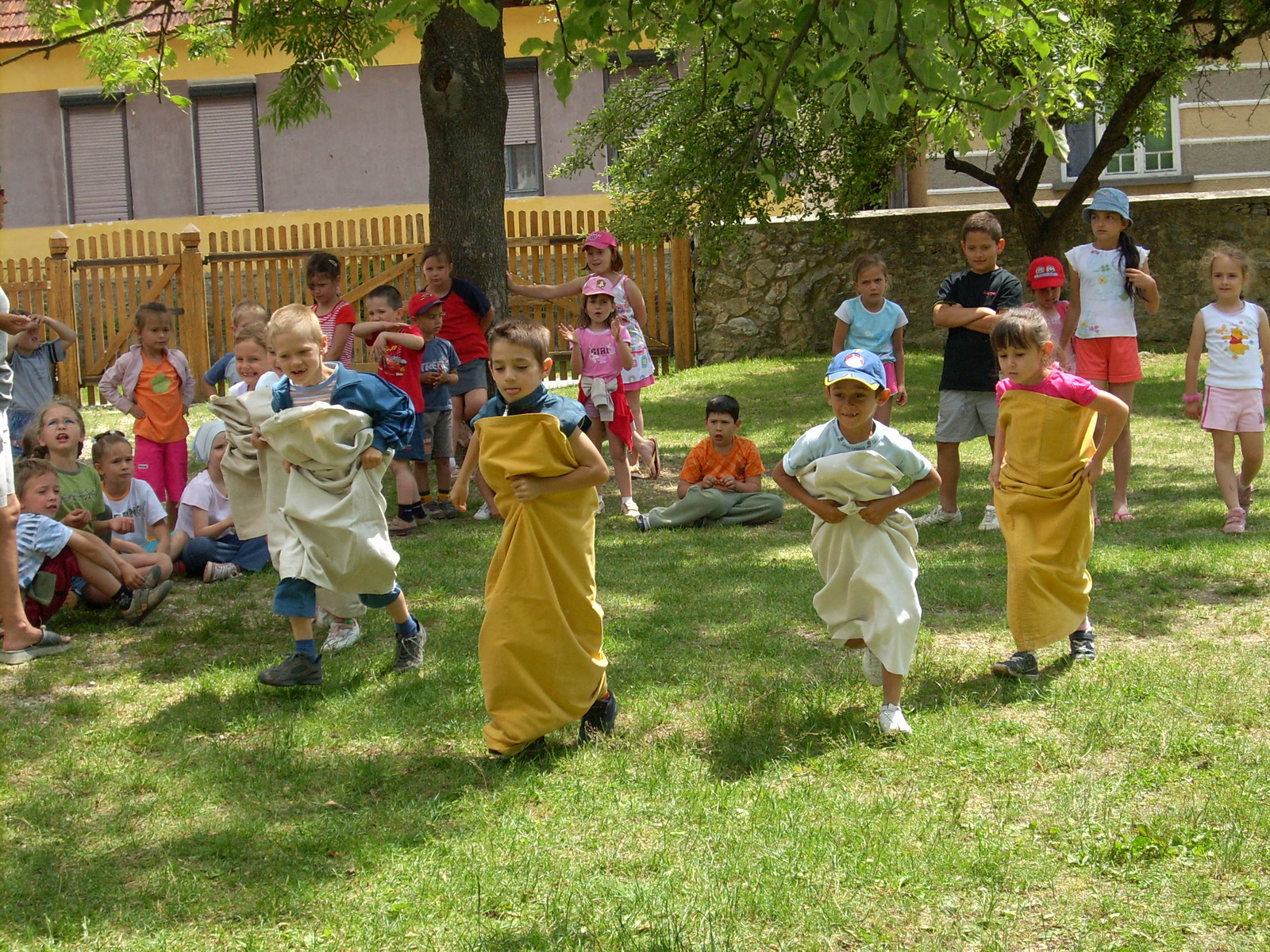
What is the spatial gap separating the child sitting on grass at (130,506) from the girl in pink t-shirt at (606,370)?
113 inches

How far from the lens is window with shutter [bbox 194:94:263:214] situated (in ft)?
73.2

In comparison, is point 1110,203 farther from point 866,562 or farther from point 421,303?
point 421,303

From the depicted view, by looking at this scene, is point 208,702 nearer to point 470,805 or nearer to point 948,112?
point 470,805

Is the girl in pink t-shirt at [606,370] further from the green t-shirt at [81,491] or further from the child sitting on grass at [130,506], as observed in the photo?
the green t-shirt at [81,491]

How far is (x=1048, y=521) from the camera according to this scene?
530 centimetres

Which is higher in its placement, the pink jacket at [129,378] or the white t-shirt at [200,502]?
the pink jacket at [129,378]

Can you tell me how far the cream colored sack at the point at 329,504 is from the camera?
211 inches

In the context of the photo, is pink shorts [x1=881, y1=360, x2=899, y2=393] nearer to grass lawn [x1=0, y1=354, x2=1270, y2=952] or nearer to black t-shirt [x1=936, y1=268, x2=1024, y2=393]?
black t-shirt [x1=936, y1=268, x2=1024, y2=393]

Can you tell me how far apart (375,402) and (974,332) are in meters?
4.48

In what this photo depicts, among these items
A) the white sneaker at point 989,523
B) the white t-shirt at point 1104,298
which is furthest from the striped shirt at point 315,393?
the white t-shirt at point 1104,298

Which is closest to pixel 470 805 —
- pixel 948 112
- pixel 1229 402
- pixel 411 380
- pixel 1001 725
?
pixel 1001 725

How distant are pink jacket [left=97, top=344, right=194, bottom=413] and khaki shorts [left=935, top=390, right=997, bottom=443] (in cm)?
498

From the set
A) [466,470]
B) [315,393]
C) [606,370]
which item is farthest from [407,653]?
[606,370]

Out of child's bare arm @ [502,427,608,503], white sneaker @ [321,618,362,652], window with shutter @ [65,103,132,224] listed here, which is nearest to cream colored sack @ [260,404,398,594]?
white sneaker @ [321,618,362,652]
